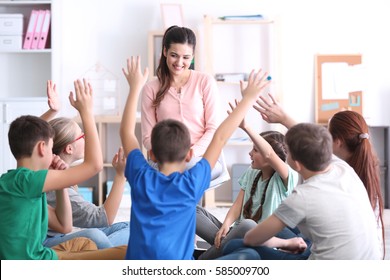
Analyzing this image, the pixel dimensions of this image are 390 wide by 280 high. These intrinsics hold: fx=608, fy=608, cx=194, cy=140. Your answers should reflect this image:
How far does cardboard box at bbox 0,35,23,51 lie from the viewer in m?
5.15

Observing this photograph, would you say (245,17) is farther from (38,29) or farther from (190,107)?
(190,107)

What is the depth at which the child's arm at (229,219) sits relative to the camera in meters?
2.46

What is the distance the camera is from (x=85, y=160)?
193cm

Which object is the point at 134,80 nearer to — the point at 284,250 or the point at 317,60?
the point at 284,250

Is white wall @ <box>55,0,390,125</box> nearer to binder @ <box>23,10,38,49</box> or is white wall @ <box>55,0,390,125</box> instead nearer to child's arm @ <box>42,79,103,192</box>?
binder @ <box>23,10,38,49</box>

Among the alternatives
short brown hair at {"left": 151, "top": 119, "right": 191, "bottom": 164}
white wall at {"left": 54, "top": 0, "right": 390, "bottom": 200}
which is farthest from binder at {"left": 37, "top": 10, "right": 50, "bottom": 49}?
short brown hair at {"left": 151, "top": 119, "right": 191, "bottom": 164}

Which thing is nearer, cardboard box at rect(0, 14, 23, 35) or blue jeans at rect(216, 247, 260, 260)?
blue jeans at rect(216, 247, 260, 260)

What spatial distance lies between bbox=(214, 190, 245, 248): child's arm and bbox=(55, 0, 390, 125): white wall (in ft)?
9.69

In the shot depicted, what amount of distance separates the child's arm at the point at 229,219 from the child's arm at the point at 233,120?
2.02 ft

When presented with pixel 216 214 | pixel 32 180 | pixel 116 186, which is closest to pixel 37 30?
pixel 216 214

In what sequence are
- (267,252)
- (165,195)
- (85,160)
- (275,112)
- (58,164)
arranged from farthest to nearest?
(275,112) < (58,164) < (267,252) < (85,160) < (165,195)

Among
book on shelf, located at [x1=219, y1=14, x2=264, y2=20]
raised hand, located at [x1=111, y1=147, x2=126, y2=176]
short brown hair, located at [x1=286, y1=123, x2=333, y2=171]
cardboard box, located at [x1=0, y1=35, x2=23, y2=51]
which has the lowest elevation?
raised hand, located at [x1=111, y1=147, x2=126, y2=176]

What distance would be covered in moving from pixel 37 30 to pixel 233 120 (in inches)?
142

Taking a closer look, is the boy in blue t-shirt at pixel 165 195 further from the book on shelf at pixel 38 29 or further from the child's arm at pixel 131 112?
the book on shelf at pixel 38 29
